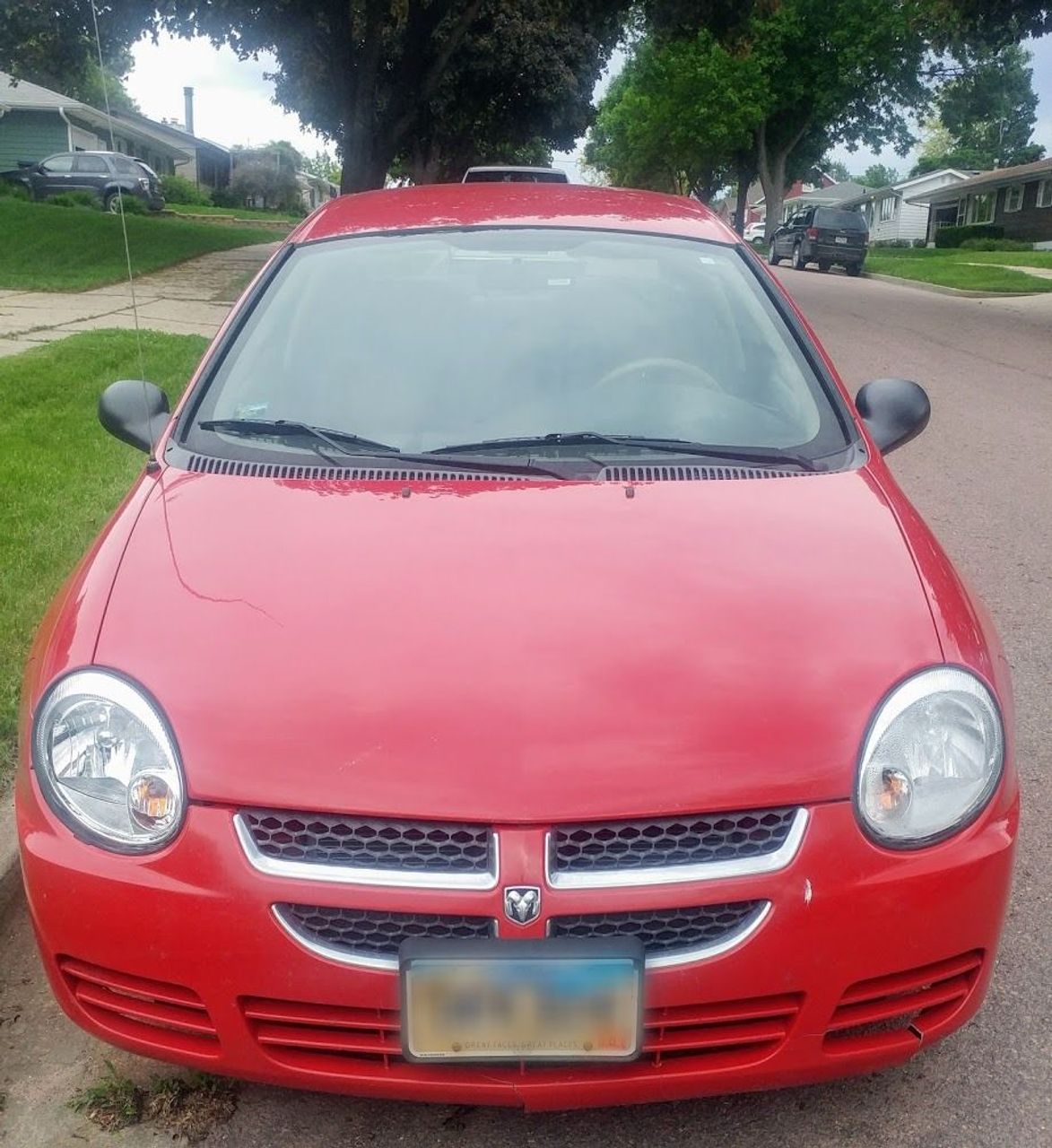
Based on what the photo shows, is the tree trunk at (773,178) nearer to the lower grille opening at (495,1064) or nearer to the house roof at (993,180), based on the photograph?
the house roof at (993,180)

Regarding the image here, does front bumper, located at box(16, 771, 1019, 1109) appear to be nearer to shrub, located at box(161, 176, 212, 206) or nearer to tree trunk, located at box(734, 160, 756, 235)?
shrub, located at box(161, 176, 212, 206)

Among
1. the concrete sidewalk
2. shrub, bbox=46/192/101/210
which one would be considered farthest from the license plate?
shrub, bbox=46/192/101/210

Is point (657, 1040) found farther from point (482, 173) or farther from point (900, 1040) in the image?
point (482, 173)

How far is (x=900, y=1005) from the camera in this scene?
79.1 inches

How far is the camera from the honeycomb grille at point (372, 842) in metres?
1.88

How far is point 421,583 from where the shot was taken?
7.42 feet

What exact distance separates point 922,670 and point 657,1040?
74cm

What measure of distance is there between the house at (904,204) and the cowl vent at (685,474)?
237ft

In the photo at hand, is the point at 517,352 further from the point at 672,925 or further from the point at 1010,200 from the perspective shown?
the point at 1010,200

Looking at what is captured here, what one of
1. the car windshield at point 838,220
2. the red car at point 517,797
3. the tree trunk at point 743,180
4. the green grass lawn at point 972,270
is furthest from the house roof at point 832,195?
the red car at point 517,797

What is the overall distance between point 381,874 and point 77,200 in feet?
104

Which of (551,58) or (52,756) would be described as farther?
(551,58)

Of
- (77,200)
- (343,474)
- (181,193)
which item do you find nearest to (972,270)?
(77,200)

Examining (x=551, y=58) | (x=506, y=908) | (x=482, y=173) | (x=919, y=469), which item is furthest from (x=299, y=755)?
(x=551, y=58)
